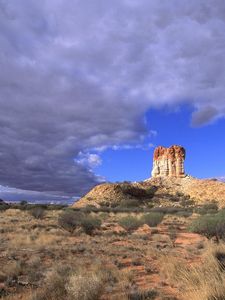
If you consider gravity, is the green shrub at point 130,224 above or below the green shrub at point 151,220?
below

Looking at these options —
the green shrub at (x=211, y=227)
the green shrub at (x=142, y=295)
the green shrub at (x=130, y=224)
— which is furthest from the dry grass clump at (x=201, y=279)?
the green shrub at (x=130, y=224)

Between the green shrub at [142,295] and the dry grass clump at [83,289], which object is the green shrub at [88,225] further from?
the green shrub at [142,295]

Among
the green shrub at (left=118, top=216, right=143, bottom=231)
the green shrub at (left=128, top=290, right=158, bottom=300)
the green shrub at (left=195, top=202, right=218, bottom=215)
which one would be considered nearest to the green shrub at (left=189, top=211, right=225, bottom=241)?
the green shrub at (left=118, top=216, right=143, bottom=231)

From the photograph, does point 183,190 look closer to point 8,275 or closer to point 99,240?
point 99,240

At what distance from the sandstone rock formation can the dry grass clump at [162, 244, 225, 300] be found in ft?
354

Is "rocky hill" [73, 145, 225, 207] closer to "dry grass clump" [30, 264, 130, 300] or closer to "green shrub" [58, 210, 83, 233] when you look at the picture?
"green shrub" [58, 210, 83, 233]

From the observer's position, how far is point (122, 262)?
1692 centimetres

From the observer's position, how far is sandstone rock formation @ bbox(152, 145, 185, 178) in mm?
123750

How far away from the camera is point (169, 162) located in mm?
125375

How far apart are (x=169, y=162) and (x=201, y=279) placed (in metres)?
116

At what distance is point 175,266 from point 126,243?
10.2m

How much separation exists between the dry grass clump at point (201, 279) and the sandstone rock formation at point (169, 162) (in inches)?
4250

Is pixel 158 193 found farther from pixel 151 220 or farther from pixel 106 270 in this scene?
pixel 106 270

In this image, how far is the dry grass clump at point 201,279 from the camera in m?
8.52
